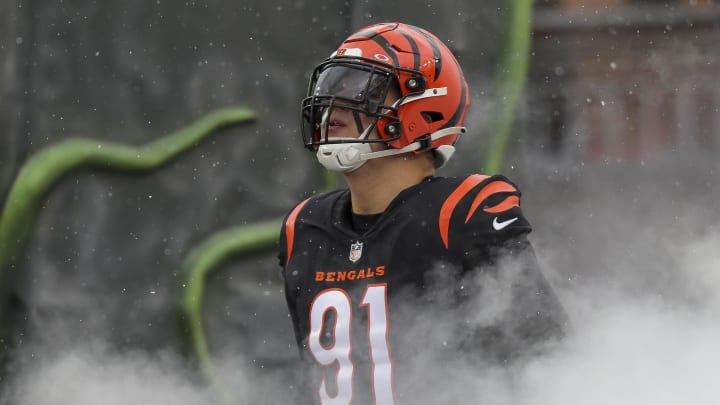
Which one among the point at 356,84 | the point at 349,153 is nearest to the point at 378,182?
the point at 349,153

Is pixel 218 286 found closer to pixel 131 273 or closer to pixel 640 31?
pixel 131 273

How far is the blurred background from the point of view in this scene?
3805mm

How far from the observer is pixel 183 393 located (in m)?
3.92

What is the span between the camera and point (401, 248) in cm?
243

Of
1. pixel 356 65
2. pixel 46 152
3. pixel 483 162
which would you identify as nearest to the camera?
pixel 356 65

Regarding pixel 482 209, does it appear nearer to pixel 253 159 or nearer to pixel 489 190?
pixel 489 190

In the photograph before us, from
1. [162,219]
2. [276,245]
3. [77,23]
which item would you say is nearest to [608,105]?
[276,245]

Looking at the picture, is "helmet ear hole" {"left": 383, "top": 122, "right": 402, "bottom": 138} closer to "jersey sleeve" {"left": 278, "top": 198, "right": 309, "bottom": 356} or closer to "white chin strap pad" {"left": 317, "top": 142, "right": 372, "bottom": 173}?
"white chin strap pad" {"left": 317, "top": 142, "right": 372, "bottom": 173}

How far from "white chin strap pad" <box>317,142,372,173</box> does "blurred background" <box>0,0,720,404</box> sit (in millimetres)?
1415

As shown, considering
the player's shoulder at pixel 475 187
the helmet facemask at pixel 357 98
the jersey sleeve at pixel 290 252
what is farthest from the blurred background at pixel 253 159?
the helmet facemask at pixel 357 98

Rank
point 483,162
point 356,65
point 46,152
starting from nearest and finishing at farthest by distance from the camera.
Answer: point 356,65 < point 46,152 < point 483,162

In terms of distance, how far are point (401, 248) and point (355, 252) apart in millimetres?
122

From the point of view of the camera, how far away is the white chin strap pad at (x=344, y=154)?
247 cm

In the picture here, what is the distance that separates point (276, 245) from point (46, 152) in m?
0.84
